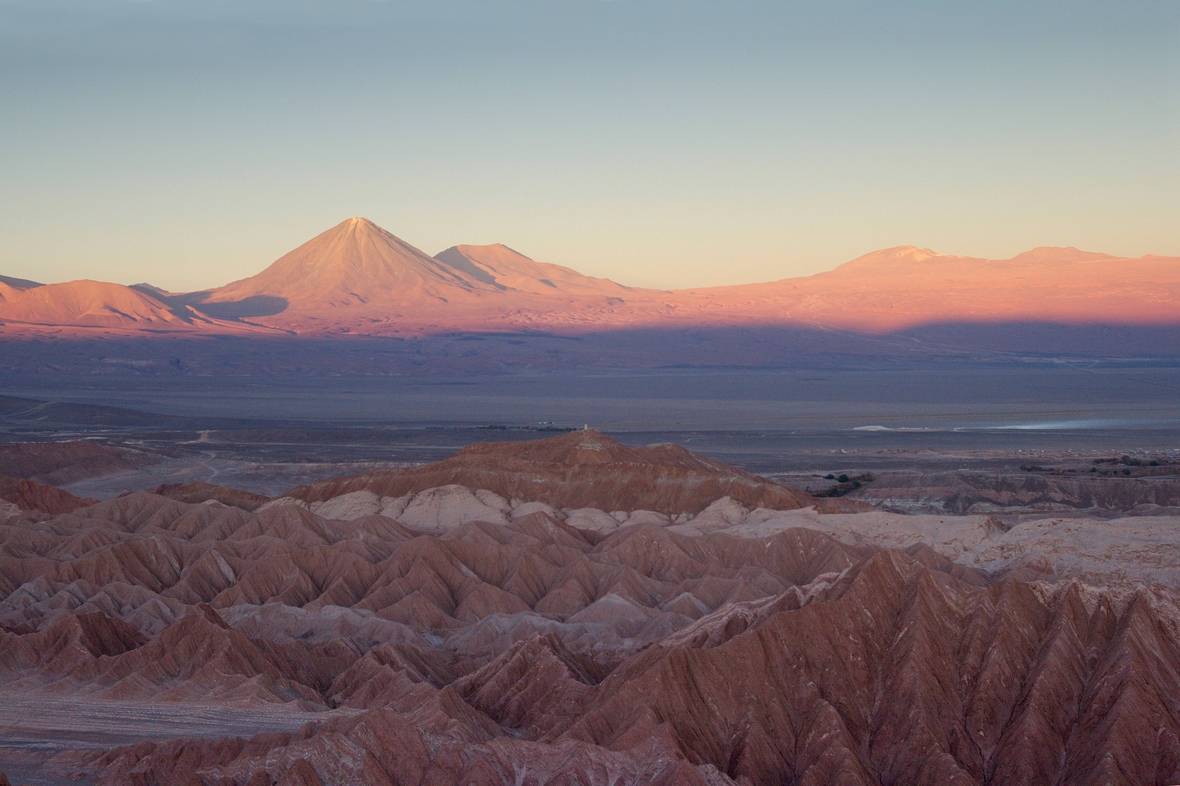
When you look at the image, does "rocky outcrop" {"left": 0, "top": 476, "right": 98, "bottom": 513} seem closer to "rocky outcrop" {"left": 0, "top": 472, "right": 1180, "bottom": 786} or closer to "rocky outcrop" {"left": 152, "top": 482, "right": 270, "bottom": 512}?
"rocky outcrop" {"left": 152, "top": 482, "right": 270, "bottom": 512}

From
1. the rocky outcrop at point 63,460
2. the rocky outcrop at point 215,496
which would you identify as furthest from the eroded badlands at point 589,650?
the rocky outcrop at point 63,460

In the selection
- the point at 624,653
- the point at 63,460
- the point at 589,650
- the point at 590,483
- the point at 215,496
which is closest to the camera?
the point at 624,653

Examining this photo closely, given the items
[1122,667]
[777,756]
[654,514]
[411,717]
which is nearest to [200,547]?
[654,514]

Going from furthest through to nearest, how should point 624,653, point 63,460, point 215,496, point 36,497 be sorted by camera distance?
1. point 63,460
2. point 36,497
3. point 215,496
4. point 624,653

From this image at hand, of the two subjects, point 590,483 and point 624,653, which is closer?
point 624,653

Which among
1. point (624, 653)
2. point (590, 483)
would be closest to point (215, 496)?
point (590, 483)

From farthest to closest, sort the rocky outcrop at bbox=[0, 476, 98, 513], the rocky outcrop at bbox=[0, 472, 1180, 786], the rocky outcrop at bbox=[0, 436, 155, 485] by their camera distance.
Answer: the rocky outcrop at bbox=[0, 436, 155, 485] < the rocky outcrop at bbox=[0, 476, 98, 513] < the rocky outcrop at bbox=[0, 472, 1180, 786]

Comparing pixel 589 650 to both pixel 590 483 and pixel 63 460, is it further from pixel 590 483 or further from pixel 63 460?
pixel 63 460

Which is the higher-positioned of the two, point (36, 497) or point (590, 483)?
point (590, 483)

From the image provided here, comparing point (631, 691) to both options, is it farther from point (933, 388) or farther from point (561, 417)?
point (933, 388)

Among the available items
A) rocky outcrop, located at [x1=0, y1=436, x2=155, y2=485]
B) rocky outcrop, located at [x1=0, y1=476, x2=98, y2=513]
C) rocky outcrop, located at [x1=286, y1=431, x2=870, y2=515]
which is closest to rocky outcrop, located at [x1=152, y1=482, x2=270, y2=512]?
rocky outcrop, located at [x1=286, y1=431, x2=870, y2=515]

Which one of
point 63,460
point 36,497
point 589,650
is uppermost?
point 589,650
